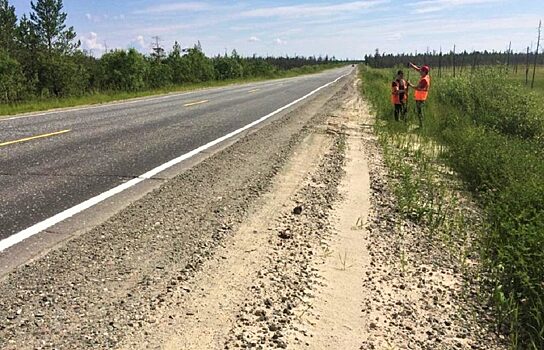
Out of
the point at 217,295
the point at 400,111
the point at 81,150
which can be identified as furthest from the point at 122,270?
the point at 400,111

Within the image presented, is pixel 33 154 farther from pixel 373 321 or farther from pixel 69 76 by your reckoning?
pixel 69 76

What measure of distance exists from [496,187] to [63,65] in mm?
38980

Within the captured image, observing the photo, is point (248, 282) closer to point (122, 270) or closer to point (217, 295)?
point (217, 295)

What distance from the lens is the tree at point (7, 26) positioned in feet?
140

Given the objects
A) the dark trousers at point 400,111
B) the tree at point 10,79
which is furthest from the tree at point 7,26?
the dark trousers at point 400,111

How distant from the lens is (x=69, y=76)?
3828 centimetres

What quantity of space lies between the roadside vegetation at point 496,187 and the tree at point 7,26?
134 ft

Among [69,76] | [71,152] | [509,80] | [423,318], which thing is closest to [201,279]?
[423,318]

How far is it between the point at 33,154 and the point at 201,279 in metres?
5.23

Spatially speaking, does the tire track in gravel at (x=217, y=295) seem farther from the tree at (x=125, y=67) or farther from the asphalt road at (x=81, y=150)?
the tree at (x=125, y=67)

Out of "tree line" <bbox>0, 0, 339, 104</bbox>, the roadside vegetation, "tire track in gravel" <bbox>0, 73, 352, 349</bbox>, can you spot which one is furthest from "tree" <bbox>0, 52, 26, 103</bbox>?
"tire track in gravel" <bbox>0, 73, 352, 349</bbox>

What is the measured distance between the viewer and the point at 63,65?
1506 inches

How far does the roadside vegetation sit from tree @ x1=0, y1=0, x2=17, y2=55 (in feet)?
134

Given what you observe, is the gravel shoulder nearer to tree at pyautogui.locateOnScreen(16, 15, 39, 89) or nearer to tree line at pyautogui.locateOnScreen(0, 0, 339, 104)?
tree line at pyautogui.locateOnScreen(0, 0, 339, 104)
